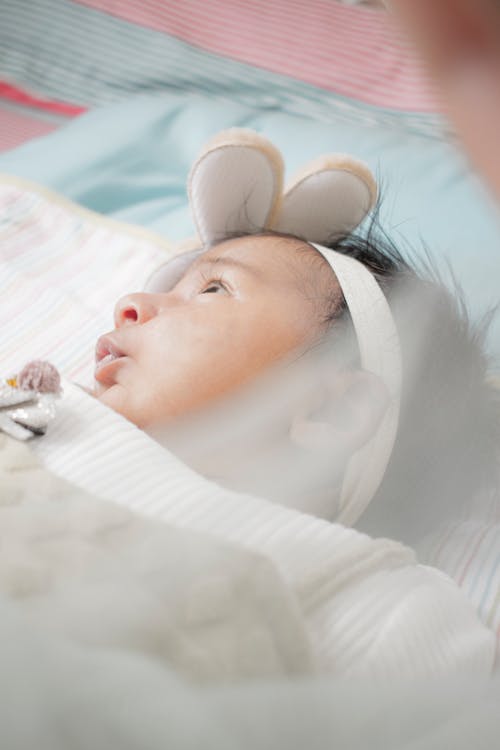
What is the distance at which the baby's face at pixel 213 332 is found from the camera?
756 mm

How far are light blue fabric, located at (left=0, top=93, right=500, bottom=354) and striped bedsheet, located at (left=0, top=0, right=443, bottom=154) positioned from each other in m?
0.10

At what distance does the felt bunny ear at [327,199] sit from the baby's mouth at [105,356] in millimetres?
253

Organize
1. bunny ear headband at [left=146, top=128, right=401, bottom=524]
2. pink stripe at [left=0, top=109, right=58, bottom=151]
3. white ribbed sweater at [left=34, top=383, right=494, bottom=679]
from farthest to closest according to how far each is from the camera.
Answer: pink stripe at [left=0, top=109, right=58, bottom=151]
bunny ear headband at [left=146, top=128, right=401, bottom=524]
white ribbed sweater at [left=34, top=383, right=494, bottom=679]

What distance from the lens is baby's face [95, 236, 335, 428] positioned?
2.48ft

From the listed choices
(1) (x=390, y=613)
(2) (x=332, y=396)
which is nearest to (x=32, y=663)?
(1) (x=390, y=613)

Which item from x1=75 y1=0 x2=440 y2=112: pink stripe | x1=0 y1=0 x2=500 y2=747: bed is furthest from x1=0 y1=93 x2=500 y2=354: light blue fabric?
x1=75 y1=0 x2=440 y2=112: pink stripe

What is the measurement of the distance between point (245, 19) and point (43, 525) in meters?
1.46

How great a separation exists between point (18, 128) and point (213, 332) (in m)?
1.23

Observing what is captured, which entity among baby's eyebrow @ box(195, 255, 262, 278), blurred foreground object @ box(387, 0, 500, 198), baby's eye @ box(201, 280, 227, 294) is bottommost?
baby's eye @ box(201, 280, 227, 294)

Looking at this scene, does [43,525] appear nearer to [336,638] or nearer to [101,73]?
[336,638]

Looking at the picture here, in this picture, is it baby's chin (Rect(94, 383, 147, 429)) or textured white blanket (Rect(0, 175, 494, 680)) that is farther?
baby's chin (Rect(94, 383, 147, 429))

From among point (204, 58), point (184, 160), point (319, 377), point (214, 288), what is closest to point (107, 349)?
point (214, 288)

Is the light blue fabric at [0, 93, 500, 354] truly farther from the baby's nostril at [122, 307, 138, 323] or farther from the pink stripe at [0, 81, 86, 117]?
the baby's nostril at [122, 307, 138, 323]

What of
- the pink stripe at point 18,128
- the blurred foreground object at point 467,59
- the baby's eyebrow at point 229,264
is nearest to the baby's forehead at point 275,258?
the baby's eyebrow at point 229,264
